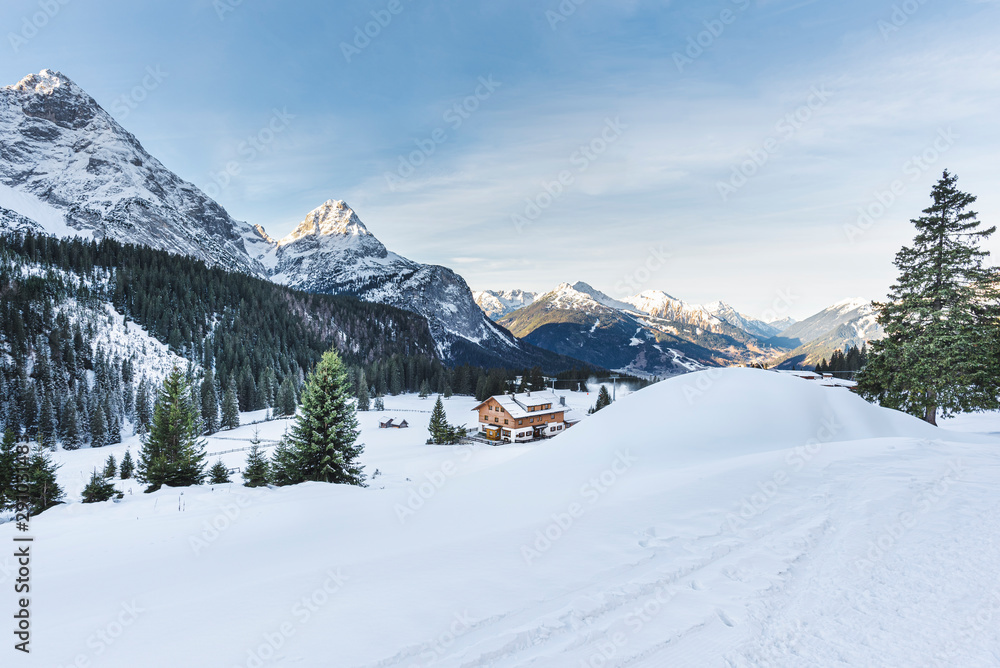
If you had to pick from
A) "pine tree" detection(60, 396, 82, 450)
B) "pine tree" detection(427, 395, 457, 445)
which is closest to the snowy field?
"pine tree" detection(427, 395, 457, 445)

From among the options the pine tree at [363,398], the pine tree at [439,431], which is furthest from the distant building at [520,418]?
the pine tree at [363,398]

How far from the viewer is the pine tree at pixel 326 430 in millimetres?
21875

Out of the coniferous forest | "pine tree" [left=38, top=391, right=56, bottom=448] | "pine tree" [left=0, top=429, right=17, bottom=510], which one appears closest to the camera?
"pine tree" [left=0, top=429, right=17, bottom=510]

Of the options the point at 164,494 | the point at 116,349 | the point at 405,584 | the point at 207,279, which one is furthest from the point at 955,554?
the point at 207,279

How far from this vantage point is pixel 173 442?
79.8ft

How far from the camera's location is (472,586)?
6.01 metres

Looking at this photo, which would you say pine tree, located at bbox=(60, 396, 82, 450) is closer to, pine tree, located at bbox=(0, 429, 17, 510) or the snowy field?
pine tree, located at bbox=(0, 429, 17, 510)

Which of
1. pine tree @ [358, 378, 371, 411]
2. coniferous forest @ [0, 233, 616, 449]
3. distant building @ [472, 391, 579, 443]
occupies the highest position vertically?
coniferous forest @ [0, 233, 616, 449]

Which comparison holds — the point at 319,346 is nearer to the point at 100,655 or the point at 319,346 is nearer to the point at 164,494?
the point at 164,494

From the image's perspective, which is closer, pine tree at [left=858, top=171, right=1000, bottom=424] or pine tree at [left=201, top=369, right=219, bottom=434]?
pine tree at [left=858, top=171, right=1000, bottom=424]

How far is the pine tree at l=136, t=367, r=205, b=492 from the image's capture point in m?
22.5

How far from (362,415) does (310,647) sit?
253 ft

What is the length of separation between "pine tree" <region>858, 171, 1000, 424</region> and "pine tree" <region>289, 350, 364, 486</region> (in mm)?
32659

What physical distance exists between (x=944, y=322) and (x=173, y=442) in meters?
45.3
